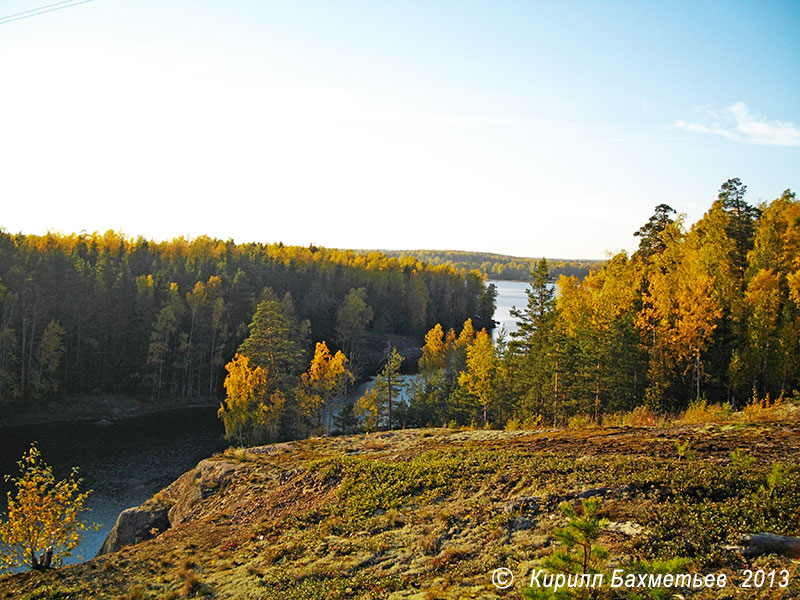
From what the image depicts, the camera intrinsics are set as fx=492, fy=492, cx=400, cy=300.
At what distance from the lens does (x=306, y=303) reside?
85125mm

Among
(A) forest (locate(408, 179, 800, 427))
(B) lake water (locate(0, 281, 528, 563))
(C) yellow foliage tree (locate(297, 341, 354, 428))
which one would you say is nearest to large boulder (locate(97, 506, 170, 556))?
(B) lake water (locate(0, 281, 528, 563))

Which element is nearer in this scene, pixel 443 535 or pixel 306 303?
pixel 443 535

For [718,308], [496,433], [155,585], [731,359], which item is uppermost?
[718,308]

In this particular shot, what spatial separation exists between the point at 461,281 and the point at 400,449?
338 ft

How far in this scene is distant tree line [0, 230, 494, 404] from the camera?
54375 millimetres

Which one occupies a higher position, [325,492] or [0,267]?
[0,267]

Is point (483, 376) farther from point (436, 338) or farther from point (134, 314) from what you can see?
point (134, 314)

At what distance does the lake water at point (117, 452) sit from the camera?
33.5 m

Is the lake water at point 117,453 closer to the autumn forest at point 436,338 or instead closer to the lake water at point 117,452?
the lake water at point 117,452

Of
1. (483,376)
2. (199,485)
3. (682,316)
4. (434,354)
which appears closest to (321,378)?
(483,376)

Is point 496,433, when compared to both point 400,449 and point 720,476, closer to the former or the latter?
point 400,449

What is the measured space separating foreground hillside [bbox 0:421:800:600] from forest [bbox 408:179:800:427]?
40.5 ft

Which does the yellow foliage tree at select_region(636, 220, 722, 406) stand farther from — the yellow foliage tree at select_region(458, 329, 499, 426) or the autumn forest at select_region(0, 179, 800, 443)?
the yellow foliage tree at select_region(458, 329, 499, 426)

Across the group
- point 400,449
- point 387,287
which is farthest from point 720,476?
point 387,287
